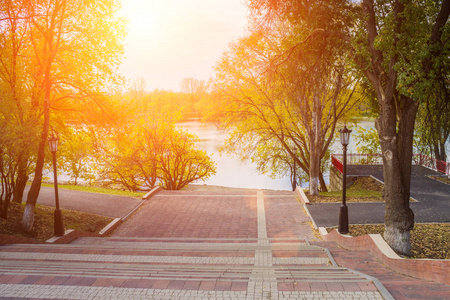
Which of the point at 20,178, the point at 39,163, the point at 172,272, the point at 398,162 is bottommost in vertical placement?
the point at 172,272

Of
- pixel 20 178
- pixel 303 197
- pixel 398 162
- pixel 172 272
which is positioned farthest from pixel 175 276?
pixel 303 197

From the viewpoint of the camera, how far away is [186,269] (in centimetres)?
655

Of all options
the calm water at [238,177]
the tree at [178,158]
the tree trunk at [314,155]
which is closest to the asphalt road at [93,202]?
the tree at [178,158]

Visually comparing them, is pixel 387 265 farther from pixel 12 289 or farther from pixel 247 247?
pixel 12 289

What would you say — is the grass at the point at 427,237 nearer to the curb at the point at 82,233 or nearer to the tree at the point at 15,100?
the curb at the point at 82,233

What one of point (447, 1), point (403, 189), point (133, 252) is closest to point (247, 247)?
point (133, 252)

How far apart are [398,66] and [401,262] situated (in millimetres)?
3834

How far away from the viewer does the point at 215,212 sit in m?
15.4

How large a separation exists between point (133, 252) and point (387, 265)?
17.2 ft

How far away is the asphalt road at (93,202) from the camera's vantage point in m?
15.7

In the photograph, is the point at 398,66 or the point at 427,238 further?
the point at 427,238

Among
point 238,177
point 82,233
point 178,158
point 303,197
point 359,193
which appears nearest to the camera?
point 82,233

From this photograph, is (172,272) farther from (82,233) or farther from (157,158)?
(157,158)

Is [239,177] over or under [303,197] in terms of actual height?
under
